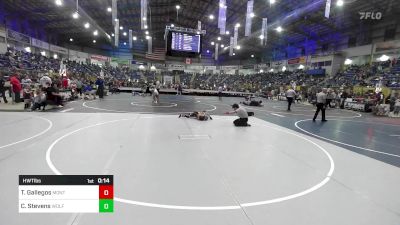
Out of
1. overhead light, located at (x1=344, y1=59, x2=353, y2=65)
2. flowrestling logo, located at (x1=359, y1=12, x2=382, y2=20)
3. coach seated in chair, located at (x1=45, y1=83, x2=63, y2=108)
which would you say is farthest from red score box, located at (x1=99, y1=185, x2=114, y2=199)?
overhead light, located at (x1=344, y1=59, x2=353, y2=65)

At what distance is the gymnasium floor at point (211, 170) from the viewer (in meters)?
3.45

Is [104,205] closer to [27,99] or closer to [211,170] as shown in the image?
[211,170]

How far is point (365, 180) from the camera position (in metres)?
4.98

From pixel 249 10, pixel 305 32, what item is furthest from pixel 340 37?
pixel 249 10

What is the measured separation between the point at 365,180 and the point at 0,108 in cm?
1469

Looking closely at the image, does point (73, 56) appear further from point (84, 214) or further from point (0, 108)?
point (84, 214)

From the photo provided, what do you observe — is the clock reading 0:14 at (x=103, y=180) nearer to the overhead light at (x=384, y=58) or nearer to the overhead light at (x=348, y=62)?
the overhead light at (x=384, y=58)
